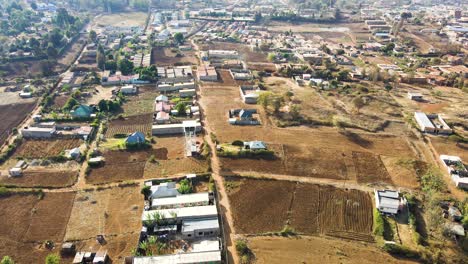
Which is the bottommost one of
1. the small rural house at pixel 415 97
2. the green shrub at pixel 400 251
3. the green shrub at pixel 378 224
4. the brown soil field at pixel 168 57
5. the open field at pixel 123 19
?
the green shrub at pixel 400 251

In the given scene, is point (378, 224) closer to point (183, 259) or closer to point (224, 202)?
point (224, 202)

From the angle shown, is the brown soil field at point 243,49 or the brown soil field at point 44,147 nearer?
the brown soil field at point 44,147

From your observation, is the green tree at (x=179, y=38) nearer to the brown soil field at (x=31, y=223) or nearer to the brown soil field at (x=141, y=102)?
the brown soil field at (x=141, y=102)

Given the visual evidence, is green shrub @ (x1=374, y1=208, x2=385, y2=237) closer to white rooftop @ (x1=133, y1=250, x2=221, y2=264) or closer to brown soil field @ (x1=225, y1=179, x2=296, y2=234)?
brown soil field @ (x1=225, y1=179, x2=296, y2=234)

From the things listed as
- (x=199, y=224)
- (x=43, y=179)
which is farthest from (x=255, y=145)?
(x=43, y=179)

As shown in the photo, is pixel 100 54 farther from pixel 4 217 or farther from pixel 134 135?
pixel 4 217

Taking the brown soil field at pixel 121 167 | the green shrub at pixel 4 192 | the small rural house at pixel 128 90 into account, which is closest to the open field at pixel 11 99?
the small rural house at pixel 128 90

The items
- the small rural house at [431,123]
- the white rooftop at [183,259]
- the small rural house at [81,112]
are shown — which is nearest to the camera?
the white rooftop at [183,259]

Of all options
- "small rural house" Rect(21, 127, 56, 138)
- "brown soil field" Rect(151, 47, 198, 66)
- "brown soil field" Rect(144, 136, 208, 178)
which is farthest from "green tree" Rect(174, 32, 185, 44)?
"brown soil field" Rect(144, 136, 208, 178)

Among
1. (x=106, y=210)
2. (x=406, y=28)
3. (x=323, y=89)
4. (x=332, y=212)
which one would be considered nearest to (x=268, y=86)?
(x=323, y=89)
